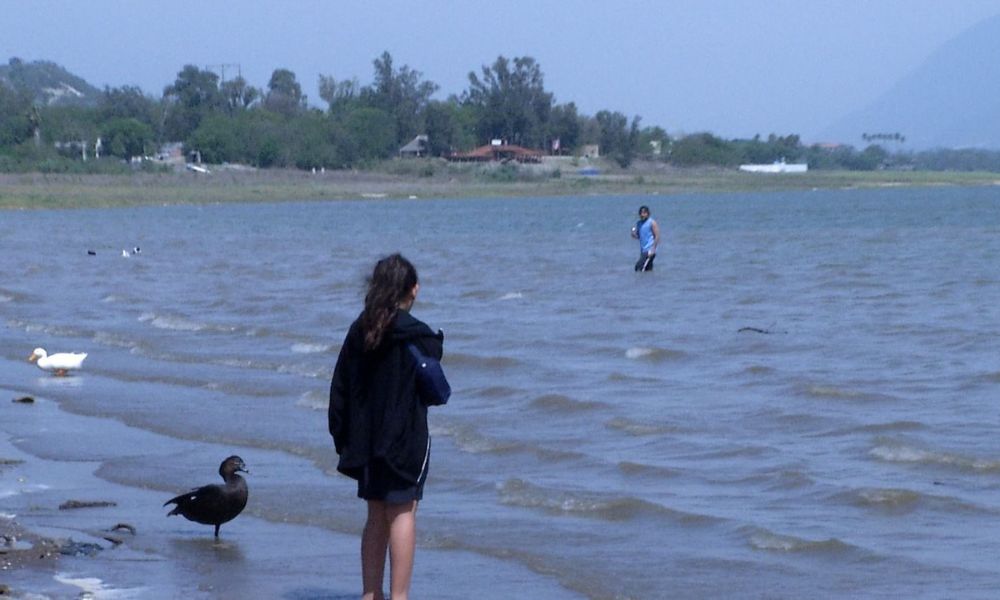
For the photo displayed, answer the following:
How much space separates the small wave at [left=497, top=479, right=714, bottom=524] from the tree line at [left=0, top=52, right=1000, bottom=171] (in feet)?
342

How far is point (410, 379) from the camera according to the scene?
6.05 metres

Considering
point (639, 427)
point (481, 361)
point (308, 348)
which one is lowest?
point (308, 348)

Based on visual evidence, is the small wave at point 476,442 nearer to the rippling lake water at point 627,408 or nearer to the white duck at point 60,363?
the rippling lake water at point 627,408

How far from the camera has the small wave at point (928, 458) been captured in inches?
403

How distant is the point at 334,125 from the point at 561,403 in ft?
413

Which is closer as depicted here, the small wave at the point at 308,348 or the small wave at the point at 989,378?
the small wave at the point at 989,378

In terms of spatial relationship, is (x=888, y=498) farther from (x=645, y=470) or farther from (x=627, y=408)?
(x=627, y=408)

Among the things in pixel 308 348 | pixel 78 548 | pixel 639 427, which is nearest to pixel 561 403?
pixel 639 427

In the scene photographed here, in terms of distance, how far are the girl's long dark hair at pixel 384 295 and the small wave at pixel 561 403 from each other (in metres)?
7.03

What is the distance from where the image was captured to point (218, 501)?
8.10 metres

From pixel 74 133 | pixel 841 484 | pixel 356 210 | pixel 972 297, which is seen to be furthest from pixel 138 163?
pixel 841 484

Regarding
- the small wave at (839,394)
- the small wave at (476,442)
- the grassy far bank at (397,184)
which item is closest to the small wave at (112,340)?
the small wave at (476,442)

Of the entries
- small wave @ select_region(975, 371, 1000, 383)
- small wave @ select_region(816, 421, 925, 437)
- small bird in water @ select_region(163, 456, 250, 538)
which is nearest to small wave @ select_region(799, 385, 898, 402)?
small wave @ select_region(816, 421, 925, 437)

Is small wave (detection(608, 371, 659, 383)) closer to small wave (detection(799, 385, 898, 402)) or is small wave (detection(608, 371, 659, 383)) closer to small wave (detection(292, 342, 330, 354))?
small wave (detection(799, 385, 898, 402))
